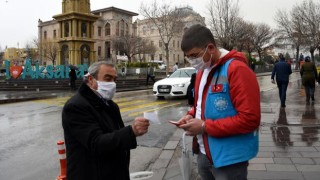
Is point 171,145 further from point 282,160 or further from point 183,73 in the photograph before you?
point 183,73

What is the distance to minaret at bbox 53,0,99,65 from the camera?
1417 inches

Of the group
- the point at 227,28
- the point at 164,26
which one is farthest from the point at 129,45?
the point at 227,28

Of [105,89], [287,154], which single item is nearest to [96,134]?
[105,89]

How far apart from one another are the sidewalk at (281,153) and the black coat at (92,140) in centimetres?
267

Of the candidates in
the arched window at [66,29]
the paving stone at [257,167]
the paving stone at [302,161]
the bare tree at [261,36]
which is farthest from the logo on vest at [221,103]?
the bare tree at [261,36]

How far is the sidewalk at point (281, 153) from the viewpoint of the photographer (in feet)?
17.0

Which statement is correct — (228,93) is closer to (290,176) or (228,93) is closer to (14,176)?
(290,176)

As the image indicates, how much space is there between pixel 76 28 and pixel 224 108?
35.3 metres

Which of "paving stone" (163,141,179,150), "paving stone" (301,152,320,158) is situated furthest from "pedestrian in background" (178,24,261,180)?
"paving stone" (163,141,179,150)

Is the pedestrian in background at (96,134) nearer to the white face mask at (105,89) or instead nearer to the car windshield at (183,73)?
the white face mask at (105,89)

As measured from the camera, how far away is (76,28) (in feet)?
119

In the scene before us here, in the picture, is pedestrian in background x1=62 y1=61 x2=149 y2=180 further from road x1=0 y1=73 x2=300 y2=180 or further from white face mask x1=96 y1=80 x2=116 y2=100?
road x1=0 y1=73 x2=300 y2=180

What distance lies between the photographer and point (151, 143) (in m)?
8.14

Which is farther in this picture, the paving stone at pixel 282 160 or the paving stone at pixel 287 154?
the paving stone at pixel 287 154
